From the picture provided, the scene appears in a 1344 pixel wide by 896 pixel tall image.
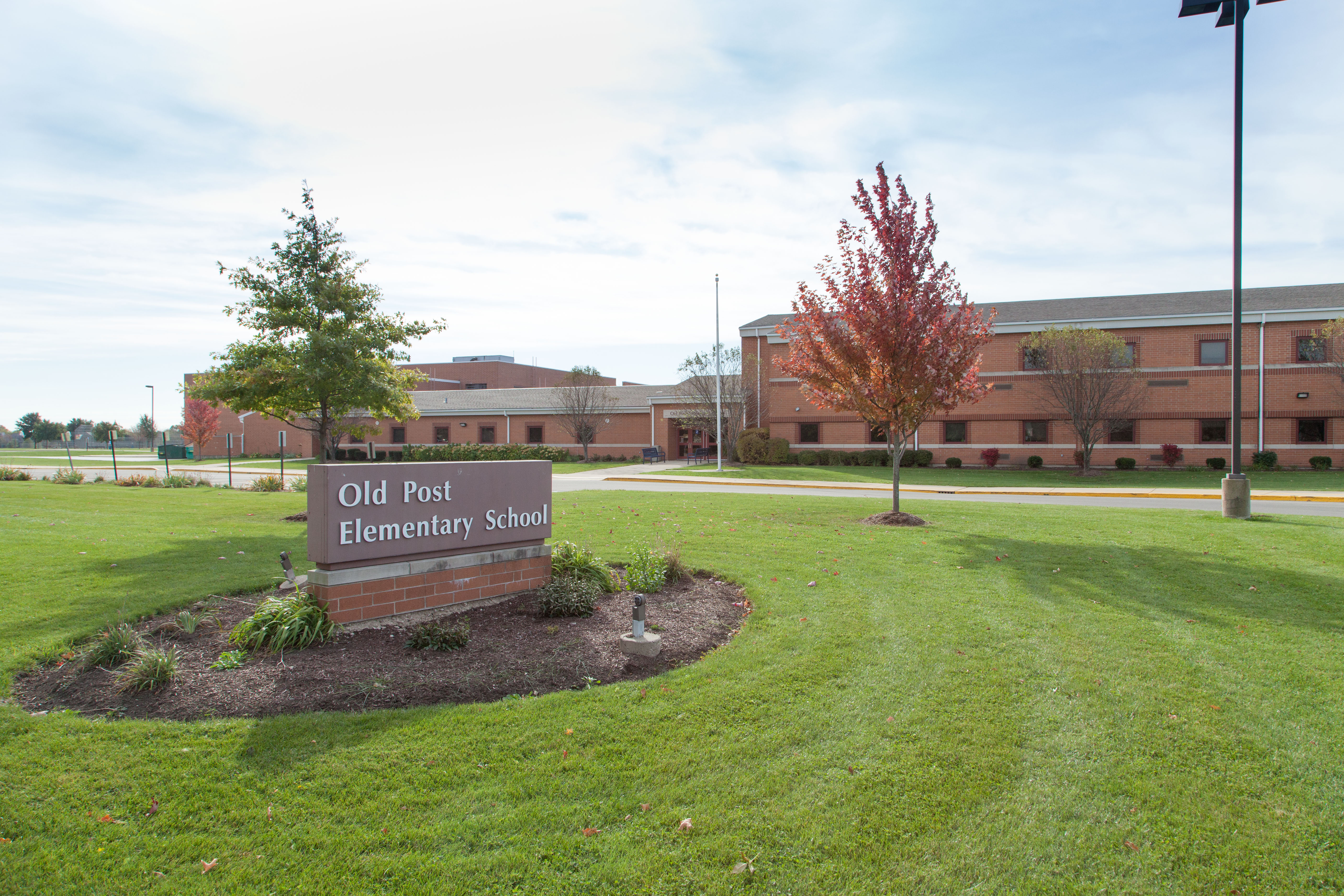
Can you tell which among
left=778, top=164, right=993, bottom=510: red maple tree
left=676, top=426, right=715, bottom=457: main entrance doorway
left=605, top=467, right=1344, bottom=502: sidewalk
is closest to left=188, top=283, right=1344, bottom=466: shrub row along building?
left=676, top=426, right=715, bottom=457: main entrance doorway

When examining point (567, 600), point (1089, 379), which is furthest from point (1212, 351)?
point (567, 600)

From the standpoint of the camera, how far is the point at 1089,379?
2855cm

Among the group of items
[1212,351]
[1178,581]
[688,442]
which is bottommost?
[1178,581]

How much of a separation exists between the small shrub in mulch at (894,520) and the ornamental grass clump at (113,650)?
10363 mm

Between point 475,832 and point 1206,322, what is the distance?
1458 inches

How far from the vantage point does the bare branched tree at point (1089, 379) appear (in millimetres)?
28500

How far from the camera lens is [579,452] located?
142 feet

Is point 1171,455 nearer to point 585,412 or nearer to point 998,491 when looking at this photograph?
point 998,491

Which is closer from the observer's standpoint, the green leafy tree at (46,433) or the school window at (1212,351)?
the school window at (1212,351)

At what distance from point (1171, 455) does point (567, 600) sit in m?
32.7

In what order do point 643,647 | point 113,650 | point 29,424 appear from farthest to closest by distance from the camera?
point 29,424 < point 643,647 < point 113,650

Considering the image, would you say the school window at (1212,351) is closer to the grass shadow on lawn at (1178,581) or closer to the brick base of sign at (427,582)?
the grass shadow on lawn at (1178,581)

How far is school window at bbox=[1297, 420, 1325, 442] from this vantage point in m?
30.1

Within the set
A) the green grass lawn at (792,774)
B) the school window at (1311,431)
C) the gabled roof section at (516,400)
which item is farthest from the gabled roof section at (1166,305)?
the green grass lawn at (792,774)
